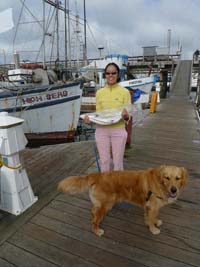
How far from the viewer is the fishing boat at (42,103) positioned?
24.3 ft

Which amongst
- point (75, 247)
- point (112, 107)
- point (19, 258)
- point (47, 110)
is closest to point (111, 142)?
point (112, 107)

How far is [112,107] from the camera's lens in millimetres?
2695

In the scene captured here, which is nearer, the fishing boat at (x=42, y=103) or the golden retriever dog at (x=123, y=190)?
the golden retriever dog at (x=123, y=190)

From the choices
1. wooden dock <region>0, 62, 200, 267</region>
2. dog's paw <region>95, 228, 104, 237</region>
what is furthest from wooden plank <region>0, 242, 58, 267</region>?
dog's paw <region>95, 228, 104, 237</region>

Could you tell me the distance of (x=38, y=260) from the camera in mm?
1986

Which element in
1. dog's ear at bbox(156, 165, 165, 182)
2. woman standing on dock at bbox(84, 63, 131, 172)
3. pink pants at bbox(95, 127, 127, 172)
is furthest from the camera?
pink pants at bbox(95, 127, 127, 172)

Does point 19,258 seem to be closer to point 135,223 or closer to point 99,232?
point 99,232

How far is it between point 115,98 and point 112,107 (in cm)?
11

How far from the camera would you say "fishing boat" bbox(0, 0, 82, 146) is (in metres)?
7.41

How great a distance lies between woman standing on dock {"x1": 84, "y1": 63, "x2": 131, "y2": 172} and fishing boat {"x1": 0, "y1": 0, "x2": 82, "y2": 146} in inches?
206

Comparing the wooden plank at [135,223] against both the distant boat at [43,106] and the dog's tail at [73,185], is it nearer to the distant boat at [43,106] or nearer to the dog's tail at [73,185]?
the dog's tail at [73,185]

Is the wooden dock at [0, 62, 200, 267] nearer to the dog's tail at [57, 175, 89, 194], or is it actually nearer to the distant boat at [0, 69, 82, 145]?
the dog's tail at [57, 175, 89, 194]

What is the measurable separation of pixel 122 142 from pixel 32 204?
4.43 ft

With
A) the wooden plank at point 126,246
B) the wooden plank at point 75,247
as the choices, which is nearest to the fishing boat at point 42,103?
the wooden plank at point 75,247
